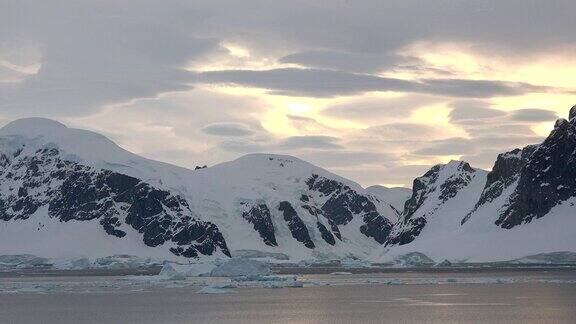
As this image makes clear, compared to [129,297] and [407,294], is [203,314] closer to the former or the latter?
[129,297]

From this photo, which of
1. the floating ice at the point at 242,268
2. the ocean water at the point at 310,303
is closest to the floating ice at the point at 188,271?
the floating ice at the point at 242,268

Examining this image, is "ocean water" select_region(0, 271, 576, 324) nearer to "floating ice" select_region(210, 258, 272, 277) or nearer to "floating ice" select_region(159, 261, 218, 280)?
"floating ice" select_region(210, 258, 272, 277)

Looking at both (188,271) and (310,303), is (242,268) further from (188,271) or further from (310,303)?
(310,303)

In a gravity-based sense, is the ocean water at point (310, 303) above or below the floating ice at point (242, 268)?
below

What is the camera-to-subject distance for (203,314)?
83625 mm

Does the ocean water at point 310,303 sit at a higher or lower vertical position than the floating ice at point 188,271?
lower

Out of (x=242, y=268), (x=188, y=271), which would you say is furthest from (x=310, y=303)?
(x=188, y=271)

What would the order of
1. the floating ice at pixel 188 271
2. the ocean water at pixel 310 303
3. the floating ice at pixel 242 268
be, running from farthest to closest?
the floating ice at pixel 188 271
the floating ice at pixel 242 268
the ocean water at pixel 310 303

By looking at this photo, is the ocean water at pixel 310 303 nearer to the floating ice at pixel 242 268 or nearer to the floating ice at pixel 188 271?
the floating ice at pixel 242 268

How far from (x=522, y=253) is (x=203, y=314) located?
117 m

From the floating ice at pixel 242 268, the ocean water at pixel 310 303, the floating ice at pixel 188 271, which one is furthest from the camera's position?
the floating ice at pixel 188 271

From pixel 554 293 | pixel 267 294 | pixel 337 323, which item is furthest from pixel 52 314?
pixel 554 293

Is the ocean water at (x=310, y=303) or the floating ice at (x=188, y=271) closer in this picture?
the ocean water at (x=310, y=303)

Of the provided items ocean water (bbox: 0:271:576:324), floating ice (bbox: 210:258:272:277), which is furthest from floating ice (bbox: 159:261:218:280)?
ocean water (bbox: 0:271:576:324)
